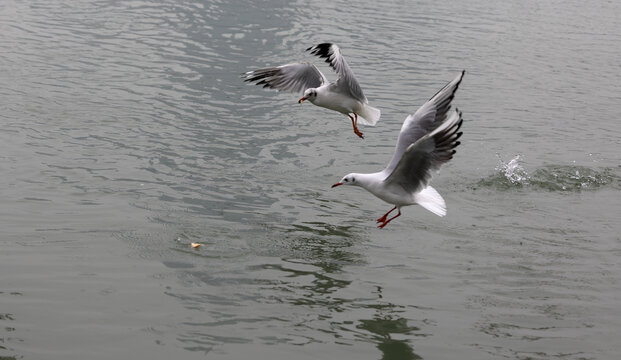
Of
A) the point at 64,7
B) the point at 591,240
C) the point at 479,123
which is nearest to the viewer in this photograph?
the point at 591,240

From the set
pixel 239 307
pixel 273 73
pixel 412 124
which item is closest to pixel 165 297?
pixel 239 307

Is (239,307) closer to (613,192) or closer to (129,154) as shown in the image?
(129,154)

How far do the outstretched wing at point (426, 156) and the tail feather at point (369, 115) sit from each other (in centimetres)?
313

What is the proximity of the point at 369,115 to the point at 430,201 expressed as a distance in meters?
3.33

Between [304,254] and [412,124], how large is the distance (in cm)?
191

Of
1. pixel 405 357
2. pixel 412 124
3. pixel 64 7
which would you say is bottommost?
pixel 64 7

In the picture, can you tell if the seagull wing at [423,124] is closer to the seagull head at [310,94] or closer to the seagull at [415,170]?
the seagull at [415,170]

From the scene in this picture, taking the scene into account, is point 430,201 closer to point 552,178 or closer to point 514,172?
point 514,172

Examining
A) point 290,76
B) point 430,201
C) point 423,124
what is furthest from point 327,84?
point 430,201

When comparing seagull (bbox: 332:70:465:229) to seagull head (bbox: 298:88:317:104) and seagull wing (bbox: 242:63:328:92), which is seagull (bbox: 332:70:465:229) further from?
seagull wing (bbox: 242:63:328:92)

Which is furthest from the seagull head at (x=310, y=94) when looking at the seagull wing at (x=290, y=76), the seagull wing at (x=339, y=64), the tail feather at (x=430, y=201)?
the tail feather at (x=430, y=201)

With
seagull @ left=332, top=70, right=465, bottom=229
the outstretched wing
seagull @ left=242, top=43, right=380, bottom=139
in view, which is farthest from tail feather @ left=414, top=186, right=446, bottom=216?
seagull @ left=242, top=43, right=380, bottom=139

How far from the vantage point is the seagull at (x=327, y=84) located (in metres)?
11.0

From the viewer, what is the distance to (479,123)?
47.6 ft
